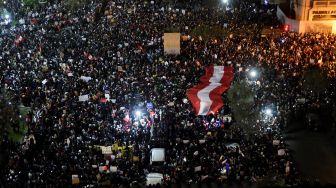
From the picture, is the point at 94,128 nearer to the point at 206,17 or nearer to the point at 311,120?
the point at 311,120

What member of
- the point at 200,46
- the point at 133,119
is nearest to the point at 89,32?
the point at 200,46

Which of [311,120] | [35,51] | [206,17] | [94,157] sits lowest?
[94,157]

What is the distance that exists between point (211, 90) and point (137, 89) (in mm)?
3789

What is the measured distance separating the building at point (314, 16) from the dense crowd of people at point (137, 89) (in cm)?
209

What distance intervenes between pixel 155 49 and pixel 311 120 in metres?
11.2

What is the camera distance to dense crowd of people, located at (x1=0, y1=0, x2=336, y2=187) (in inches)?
738

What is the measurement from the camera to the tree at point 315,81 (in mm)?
24094

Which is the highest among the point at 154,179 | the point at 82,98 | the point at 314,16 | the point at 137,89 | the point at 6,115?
the point at 314,16

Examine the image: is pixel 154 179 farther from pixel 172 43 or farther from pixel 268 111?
pixel 172 43

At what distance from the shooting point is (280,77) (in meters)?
25.9

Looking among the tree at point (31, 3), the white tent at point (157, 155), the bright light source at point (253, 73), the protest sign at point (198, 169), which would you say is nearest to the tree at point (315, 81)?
the bright light source at point (253, 73)

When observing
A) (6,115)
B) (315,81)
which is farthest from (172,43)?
(6,115)

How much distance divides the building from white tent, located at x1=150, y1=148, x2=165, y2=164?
18.5 m

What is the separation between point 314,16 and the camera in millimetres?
33844
